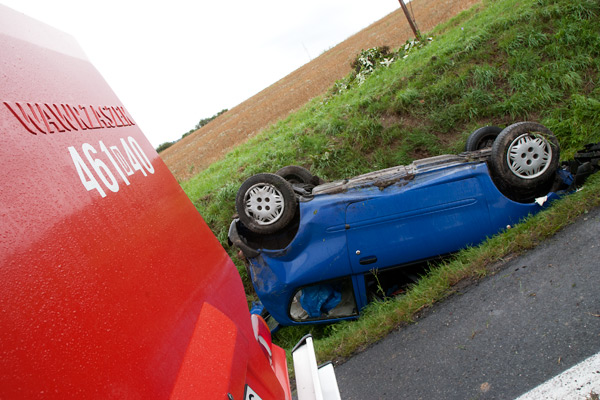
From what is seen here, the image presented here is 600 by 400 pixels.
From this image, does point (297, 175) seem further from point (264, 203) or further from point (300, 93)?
point (300, 93)

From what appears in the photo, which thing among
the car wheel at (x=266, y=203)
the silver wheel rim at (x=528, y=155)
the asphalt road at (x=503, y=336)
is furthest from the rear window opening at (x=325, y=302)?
the silver wheel rim at (x=528, y=155)

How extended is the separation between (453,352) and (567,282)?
Answer: 36.6 inches

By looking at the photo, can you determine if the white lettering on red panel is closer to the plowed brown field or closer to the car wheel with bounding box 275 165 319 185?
the car wheel with bounding box 275 165 319 185

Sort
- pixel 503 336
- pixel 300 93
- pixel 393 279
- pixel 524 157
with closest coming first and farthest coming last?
pixel 503 336, pixel 524 157, pixel 393 279, pixel 300 93

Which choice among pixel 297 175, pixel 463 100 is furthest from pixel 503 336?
pixel 463 100

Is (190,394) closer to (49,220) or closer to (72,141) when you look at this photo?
(49,220)

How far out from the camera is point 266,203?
4621 millimetres

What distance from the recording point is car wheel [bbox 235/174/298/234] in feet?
14.9

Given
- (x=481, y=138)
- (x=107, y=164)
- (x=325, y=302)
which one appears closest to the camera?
(x=107, y=164)

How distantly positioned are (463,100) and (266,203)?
4.77 metres

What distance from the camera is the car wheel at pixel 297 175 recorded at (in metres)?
5.91

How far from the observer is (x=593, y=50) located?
7055mm

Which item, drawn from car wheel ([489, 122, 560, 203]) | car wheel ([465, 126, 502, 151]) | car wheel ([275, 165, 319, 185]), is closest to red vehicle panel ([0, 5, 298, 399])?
car wheel ([489, 122, 560, 203])

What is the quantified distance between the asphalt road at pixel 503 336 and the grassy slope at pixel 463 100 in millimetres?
2232
